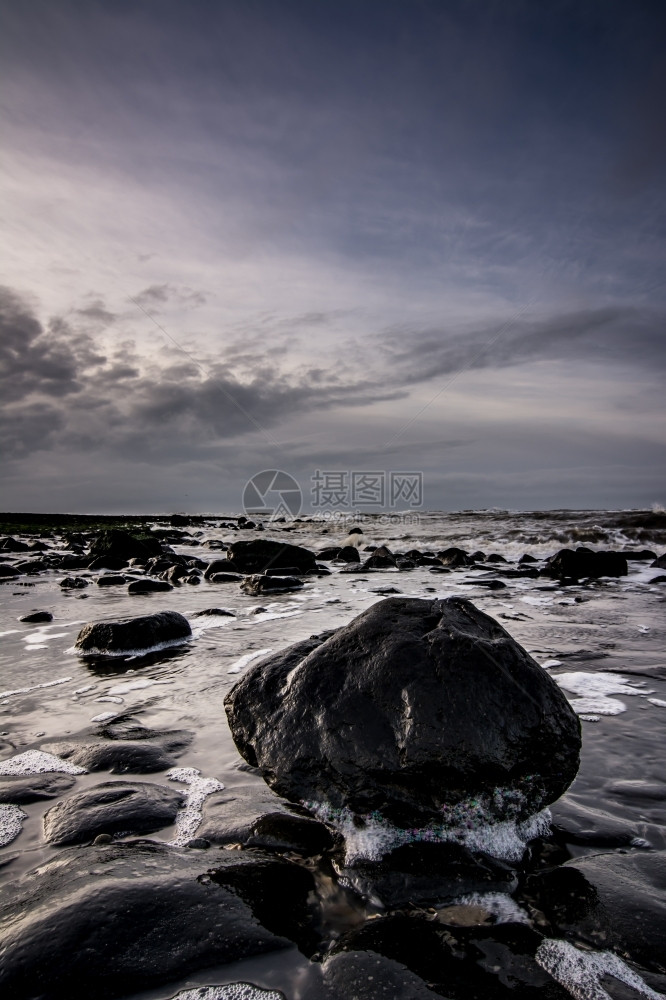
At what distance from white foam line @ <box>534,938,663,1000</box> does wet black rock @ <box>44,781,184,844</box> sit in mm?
1595

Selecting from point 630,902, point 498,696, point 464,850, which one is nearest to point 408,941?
point 464,850

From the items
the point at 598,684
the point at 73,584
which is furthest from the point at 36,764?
the point at 73,584

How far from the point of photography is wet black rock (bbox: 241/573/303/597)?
34.8 feet

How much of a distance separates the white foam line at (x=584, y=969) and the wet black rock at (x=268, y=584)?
8.89m

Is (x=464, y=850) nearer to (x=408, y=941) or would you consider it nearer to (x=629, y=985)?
(x=408, y=941)

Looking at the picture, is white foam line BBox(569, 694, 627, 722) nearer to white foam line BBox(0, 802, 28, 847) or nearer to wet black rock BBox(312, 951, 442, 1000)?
wet black rock BBox(312, 951, 442, 1000)

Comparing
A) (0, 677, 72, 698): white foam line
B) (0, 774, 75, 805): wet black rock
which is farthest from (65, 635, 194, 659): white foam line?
(0, 774, 75, 805): wet black rock

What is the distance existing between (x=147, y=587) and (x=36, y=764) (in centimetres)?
768

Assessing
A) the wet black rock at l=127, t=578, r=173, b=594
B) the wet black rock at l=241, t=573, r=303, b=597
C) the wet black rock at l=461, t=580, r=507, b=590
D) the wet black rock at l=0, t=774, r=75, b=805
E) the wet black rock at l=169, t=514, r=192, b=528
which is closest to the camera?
the wet black rock at l=0, t=774, r=75, b=805

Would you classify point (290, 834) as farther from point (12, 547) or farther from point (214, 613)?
point (12, 547)

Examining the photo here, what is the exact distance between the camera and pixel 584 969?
1.69 m

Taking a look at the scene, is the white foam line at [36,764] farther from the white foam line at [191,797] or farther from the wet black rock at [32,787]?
the white foam line at [191,797]

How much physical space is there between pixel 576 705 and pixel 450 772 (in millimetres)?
2059

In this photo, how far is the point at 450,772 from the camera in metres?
2.35
